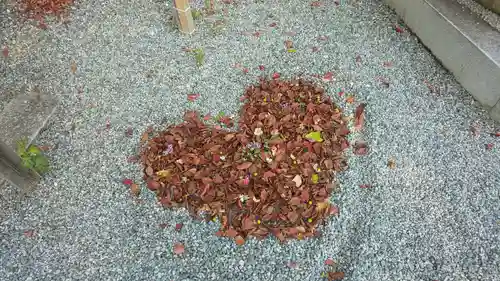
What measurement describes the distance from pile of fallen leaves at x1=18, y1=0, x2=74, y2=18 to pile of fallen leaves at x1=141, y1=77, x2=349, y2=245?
5.98 ft

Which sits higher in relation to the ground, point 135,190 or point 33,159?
point 33,159

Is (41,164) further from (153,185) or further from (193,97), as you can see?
(193,97)

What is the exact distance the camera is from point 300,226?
2264 mm

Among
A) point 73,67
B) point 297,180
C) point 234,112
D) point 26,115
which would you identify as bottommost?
point 297,180

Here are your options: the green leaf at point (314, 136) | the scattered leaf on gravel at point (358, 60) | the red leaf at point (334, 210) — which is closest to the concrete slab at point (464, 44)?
the scattered leaf on gravel at point (358, 60)

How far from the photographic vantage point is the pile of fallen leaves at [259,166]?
90.7 inches

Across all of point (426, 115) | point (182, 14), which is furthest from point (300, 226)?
point (182, 14)

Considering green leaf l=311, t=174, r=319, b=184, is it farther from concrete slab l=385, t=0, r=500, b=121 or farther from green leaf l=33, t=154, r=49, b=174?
green leaf l=33, t=154, r=49, b=174

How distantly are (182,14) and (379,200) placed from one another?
7.20 ft

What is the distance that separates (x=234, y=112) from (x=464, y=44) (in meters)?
1.82

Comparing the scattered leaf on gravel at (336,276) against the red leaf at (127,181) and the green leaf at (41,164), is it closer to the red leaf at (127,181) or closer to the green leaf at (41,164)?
the red leaf at (127,181)

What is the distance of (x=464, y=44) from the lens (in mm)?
2742

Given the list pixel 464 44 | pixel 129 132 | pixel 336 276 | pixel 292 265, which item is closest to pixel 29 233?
pixel 129 132

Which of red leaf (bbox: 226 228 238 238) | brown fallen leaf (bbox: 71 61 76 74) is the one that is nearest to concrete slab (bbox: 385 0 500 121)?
red leaf (bbox: 226 228 238 238)
